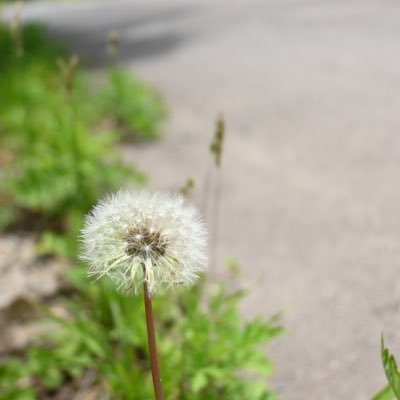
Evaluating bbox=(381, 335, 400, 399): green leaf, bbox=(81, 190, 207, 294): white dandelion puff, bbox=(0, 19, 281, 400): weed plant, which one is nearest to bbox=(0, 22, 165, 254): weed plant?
bbox=(0, 19, 281, 400): weed plant

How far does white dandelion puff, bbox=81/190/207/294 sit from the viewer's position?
1.53 metres

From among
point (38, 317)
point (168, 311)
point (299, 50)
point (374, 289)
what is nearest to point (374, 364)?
point (374, 289)

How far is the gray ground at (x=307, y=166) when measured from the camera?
9.16 ft

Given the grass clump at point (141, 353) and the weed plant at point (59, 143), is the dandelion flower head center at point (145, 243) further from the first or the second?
the weed plant at point (59, 143)

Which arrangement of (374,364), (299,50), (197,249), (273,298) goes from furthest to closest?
(299,50), (273,298), (374,364), (197,249)

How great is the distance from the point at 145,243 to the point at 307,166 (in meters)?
3.37

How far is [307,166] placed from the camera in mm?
4777

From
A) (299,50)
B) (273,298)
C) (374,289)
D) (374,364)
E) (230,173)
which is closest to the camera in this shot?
(374,364)

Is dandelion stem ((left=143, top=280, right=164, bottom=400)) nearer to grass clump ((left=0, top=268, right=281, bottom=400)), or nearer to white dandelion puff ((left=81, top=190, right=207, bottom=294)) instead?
white dandelion puff ((left=81, top=190, right=207, bottom=294))

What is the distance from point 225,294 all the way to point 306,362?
0.75 metres

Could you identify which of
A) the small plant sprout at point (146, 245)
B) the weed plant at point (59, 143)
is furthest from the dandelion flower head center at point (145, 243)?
the weed plant at point (59, 143)

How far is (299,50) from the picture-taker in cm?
863

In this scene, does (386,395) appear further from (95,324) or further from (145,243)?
(95,324)

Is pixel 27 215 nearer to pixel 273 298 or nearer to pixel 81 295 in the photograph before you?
pixel 81 295
